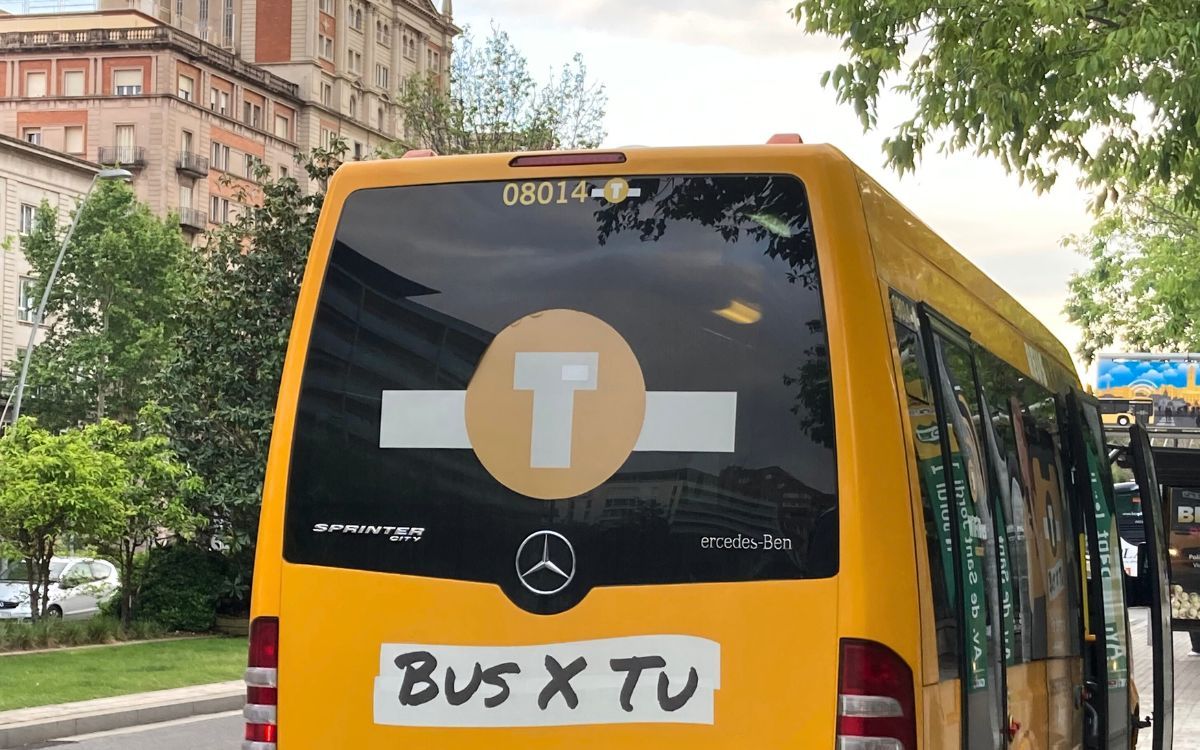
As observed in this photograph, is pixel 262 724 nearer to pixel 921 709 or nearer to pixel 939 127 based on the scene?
pixel 921 709

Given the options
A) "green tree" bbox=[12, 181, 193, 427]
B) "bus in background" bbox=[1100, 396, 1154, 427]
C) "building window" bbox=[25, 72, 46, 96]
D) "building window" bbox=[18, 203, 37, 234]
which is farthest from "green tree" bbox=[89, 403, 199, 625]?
"building window" bbox=[25, 72, 46, 96]

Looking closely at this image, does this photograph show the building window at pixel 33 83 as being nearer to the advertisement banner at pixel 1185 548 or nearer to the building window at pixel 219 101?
the building window at pixel 219 101

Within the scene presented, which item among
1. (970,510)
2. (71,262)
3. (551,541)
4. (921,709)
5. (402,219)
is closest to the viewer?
(921,709)

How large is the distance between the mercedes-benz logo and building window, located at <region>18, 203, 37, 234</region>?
7368 centimetres

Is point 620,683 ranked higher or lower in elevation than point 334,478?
lower

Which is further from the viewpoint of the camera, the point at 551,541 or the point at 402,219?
the point at 402,219

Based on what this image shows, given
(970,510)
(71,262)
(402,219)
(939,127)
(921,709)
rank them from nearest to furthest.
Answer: (921,709) → (402,219) → (970,510) → (939,127) → (71,262)

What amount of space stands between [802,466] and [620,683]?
80 centimetres

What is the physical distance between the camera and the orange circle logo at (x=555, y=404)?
512cm

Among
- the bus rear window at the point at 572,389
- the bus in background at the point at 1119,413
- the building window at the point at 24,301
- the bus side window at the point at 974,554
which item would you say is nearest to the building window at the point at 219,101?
the building window at the point at 24,301

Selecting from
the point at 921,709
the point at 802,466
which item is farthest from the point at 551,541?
the point at 921,709

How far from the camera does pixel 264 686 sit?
5.39 metres

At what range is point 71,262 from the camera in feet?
227

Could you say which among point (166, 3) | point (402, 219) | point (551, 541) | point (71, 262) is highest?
point (166, 3)
